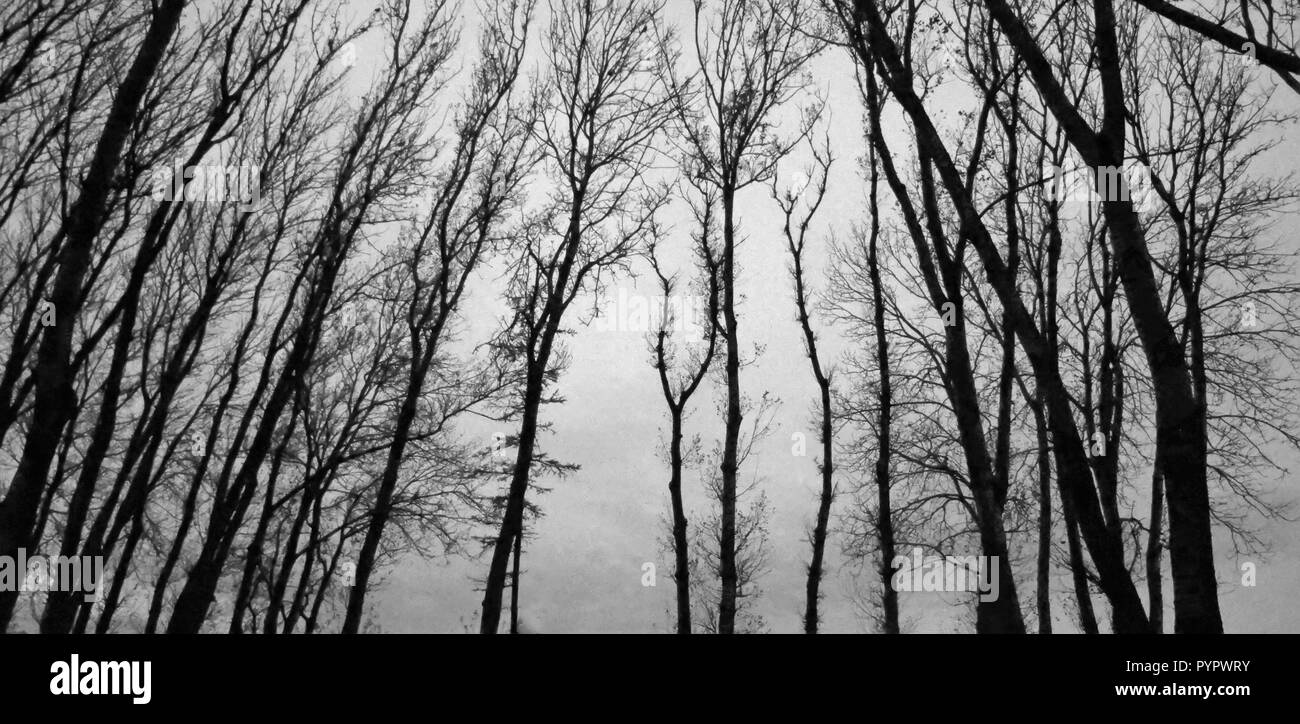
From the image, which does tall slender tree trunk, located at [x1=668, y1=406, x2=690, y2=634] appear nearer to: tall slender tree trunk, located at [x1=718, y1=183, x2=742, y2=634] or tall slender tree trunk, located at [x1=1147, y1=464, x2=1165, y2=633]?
tall slender tree trunk, located at [x1=718, y1=183, x2=742, y2=634]

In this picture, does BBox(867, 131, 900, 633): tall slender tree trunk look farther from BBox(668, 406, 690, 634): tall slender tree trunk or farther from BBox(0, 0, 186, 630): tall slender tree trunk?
BBox(0, 0, 186, 630): tall slender tree trunk

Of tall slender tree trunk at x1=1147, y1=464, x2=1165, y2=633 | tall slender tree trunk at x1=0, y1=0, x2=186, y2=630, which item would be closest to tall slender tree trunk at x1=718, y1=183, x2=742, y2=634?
tall slender tree trunk at x1=1147, y1=464, x2=1165, y2=633

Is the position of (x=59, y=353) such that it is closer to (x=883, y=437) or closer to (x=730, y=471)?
(x=730, y=471)

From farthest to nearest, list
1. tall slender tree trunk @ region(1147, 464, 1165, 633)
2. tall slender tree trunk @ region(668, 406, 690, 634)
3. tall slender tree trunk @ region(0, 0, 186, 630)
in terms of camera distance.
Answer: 1. tall slender tree trunk @ region(668, 406, 690, 634)
2. tall slender tree trunk @ region(1147, 464, 1165, 633)
3. tall slender tree trunk @ region(0, 0, 186, 630)

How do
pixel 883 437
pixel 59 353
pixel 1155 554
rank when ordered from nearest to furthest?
pixel 59 353 → pixel 1155 554 → pixel 883 437

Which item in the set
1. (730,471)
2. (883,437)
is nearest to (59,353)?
(730,471)

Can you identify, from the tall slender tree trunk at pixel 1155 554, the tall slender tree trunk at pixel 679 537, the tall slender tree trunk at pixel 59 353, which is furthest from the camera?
the tall slender tree trunk at pixel 679 537

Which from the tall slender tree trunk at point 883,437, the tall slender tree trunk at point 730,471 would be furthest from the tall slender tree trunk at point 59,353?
the tall slender tree trunk at point 883,437

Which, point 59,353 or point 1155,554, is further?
point 1155,554

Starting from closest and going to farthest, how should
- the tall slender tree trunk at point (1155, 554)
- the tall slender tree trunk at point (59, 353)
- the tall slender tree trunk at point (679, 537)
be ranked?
the tall slender tree trunk at point (59, 353), the tall slender tree trunk at point (1155, 554), the tall slender tree trunk at point (679, 537)

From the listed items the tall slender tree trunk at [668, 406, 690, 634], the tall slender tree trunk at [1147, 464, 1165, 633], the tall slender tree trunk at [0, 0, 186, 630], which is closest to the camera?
the tall slender tree trunk at [0, 0, 186, 630]

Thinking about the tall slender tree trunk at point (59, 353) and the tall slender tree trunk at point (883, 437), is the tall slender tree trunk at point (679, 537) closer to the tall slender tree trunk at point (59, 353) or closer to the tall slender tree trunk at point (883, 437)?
the tall slender tree trunk at point (883, 437)

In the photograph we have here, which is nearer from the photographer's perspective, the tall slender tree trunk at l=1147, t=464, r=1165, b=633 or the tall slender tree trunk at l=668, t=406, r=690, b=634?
the tall slender tree trunk at l=1147, t=464, r=1165, b=633

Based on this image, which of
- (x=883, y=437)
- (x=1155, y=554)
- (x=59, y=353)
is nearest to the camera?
(x=59, y=353)
